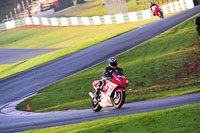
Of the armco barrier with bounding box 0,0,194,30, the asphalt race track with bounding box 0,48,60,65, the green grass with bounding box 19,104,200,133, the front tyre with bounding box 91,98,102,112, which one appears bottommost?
the asphalt race track with bounding box 0,48,60,65

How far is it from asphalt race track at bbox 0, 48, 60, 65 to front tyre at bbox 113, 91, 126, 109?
1303 inches

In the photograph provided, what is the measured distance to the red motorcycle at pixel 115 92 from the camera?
11.8m

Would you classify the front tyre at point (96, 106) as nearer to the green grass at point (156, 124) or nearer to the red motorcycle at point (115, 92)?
the red motorcycle at point (115, 92)

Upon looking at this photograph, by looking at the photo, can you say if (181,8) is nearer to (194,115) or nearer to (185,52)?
(185,52)

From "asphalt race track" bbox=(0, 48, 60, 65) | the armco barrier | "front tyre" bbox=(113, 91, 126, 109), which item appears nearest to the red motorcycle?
"front tyre" bbox=(113, 91, 126, 109)

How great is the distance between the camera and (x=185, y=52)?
74.4 feet

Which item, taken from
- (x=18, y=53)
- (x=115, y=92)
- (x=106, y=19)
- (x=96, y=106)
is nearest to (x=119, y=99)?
(x=115, y=92)

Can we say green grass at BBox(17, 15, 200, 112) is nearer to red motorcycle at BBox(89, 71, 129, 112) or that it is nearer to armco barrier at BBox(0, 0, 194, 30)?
red motorcycle at BBox(89, 71, 129, 112)

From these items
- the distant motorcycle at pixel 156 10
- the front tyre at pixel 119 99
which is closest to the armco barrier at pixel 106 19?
the distant motorcycle at pixel 156 10

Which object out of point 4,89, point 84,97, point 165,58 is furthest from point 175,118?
point 4,89

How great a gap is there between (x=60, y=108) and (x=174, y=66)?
700cm

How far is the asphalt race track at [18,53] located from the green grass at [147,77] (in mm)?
21277

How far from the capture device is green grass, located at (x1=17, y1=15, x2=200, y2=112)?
17420 mm

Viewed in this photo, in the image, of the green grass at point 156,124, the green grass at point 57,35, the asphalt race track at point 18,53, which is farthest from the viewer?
the green grass at point 57,35
